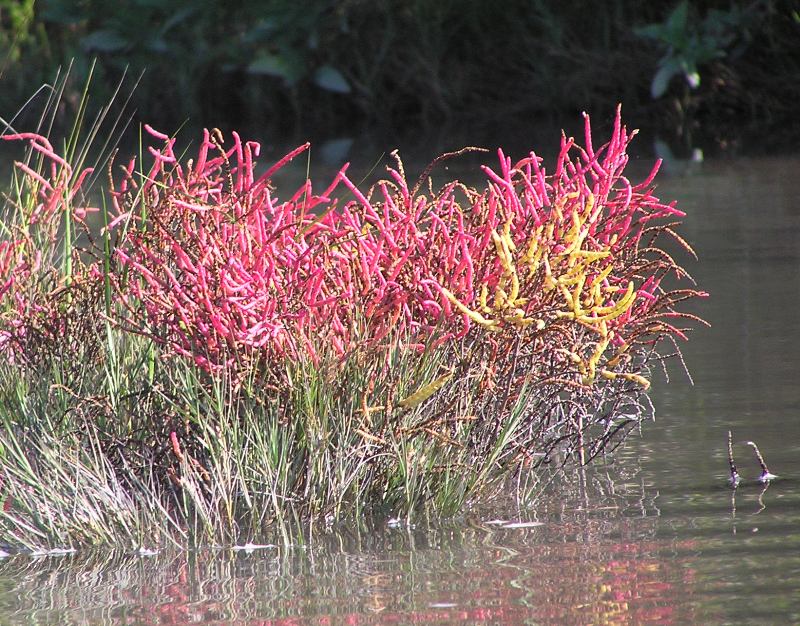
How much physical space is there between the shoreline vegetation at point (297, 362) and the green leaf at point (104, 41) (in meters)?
16.1

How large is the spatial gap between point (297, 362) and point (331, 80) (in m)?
15.7

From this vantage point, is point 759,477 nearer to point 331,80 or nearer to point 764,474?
point 764,474

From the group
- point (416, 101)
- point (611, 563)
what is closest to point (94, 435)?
point (611, 563)

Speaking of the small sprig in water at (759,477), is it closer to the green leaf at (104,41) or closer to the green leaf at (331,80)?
the green leaf at (331,80)

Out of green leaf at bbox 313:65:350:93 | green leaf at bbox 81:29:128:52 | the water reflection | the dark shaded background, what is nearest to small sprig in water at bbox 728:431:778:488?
the water reflection

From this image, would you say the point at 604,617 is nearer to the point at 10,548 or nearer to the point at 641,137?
the point at 10,548

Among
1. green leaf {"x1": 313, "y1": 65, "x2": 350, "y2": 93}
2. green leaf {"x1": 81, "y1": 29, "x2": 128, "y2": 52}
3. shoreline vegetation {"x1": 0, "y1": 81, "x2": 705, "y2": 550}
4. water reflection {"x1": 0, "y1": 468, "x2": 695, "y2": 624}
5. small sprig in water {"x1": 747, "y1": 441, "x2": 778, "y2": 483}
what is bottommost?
water reflection {"x1": 0, "y1": 468, "x2": 695, "y2": 624}

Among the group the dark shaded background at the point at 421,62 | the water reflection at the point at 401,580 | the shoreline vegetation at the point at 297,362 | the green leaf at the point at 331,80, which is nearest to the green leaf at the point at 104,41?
the dark shaded background at the point at 421,62

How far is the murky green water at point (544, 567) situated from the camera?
3.65 m

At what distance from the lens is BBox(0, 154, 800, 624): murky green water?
12.0 ft

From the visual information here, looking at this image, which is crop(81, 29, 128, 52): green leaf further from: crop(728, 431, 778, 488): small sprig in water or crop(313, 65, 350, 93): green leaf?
crop(728, 431, 778, 488): small sprig in water

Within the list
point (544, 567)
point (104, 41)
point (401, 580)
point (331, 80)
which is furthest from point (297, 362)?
point (104, 41)

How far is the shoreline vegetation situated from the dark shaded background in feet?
41.6

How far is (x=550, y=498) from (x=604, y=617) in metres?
1.09
